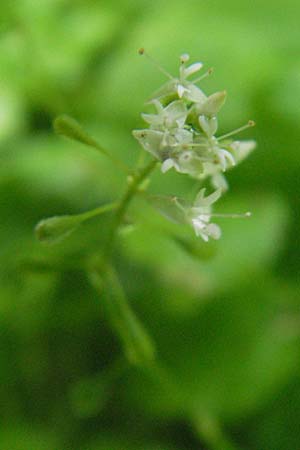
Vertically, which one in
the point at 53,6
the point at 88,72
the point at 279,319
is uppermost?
the point at 53,6

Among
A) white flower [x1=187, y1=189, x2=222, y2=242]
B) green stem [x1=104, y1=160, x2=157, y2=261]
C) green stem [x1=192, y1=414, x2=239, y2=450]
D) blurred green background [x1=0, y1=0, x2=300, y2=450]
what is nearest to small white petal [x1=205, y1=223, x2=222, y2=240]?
white flower [x1=187, y1=189, x2=222, y2=242]

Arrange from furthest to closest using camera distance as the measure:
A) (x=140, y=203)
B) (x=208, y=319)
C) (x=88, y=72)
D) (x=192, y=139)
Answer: (x=88, y=72), (x=208, y=319), (x=140, y=203), (x=192, y=139)

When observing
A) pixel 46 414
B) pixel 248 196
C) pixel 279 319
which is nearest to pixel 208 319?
pixel 279 319

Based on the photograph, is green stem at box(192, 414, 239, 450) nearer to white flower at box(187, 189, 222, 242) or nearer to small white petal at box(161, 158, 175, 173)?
white flower at box(187, 189, 222, 242)

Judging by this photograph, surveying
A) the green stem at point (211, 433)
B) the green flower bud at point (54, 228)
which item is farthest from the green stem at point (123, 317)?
the green stem at point (211, 433)

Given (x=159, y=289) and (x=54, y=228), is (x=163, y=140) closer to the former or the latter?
(x=54, y=228)

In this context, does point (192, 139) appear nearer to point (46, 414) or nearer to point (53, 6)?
point (46, 414)

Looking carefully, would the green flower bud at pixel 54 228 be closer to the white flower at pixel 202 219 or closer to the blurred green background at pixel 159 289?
the white flower at pixel 202 219

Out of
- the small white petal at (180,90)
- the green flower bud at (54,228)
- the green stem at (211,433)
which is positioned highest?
the small white petal at (180,90)
